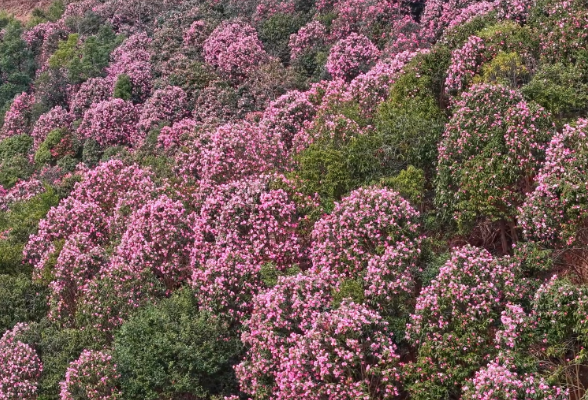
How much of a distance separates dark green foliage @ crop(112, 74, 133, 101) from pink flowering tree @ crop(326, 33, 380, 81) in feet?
56.3

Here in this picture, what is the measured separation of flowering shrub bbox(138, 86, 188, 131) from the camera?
4653 cm

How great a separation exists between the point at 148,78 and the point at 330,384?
39975mm

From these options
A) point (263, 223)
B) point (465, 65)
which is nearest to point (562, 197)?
point (263, 223)

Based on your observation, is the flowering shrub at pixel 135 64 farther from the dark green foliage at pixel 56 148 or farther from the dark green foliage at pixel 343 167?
the dark green foliage at pixel 343 167

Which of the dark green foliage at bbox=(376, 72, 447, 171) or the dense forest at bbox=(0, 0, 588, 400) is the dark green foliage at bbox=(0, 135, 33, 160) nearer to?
the dense forest at bbox=(0, 0, 588, 400)

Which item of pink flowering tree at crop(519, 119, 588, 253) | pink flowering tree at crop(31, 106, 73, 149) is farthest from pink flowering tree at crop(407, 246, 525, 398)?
pink flowering tree at crop(31, 106, 73, 149)

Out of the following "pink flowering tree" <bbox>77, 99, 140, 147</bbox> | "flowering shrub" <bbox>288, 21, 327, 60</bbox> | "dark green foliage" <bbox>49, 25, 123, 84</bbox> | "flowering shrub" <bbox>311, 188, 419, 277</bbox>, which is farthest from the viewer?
"dark green foliage" <bbox>49, 25, 123, 84</bbox>

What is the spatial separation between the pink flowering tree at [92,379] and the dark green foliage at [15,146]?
1388 inches

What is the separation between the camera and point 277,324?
66.7ft

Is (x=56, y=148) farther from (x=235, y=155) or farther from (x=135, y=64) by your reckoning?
(x=235, y=155)

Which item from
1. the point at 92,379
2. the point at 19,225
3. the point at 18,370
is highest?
the point at 19,225

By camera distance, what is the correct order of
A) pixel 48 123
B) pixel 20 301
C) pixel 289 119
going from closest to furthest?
pixel 20 301 → pixel 289 119 → pixel 48 123

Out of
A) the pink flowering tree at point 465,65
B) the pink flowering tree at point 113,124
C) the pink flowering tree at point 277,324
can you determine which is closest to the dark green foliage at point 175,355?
the pink flowering tree at point 277,324

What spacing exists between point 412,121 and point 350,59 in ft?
55.5
